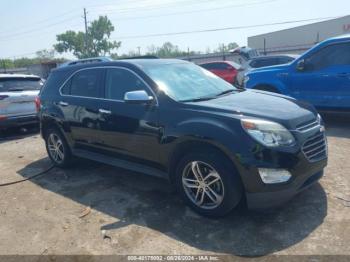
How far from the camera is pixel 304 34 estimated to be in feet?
132

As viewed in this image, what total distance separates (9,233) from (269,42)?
1756 inches

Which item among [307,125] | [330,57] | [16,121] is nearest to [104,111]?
[307,125]

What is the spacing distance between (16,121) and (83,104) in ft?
13.7

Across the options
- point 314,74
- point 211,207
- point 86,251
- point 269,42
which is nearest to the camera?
point 86,251

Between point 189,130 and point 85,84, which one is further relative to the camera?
point 85,84

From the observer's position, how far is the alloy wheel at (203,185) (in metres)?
3.62

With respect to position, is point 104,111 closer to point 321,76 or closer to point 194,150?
point 194,150

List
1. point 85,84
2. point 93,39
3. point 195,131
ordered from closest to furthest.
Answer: point 195,131 < point 85,84 < point 93,39

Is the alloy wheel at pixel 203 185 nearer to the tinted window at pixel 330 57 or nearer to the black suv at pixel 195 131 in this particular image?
the black suv at pixel 195 131

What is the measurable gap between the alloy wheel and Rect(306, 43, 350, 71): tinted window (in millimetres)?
4798

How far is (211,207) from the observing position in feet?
12.1

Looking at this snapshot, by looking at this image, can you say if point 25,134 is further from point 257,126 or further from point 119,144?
point 257,126

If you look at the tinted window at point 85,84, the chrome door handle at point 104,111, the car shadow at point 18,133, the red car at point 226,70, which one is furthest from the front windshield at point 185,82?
the red car at point 226,70

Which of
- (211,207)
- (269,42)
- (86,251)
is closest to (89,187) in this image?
(86,251)
